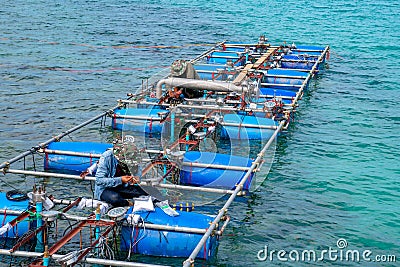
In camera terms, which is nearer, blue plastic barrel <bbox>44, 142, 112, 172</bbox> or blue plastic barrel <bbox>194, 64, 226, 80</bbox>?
blue plastic barrel <bbox>44, 142, 112, 172</bbox>

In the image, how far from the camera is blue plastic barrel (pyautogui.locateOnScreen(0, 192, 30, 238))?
16766 mm

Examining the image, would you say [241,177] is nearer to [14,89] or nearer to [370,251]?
[370,251]

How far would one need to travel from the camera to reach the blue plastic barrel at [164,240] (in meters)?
16.3

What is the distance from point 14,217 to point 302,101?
69.4ft

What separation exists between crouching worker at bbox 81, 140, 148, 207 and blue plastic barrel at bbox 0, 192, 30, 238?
6.83 ft

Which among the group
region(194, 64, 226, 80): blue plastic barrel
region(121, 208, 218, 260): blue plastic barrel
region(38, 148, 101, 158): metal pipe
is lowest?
region(121, 208, 218, 260): blue plastic barrel

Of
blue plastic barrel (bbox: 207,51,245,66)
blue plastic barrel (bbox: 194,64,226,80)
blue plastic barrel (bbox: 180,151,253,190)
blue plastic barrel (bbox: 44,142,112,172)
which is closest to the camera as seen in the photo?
blue plastic barrel (bbox: 180,151,253,190)

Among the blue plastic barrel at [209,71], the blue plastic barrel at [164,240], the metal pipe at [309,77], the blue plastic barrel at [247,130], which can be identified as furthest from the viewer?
the blue plastic barrel at [209,71]

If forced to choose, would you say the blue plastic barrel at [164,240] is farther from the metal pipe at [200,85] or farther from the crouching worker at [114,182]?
the metal pipe at [200,85]

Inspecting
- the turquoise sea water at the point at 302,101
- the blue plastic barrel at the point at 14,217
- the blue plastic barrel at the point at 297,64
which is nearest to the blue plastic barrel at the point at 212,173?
the turquoise sea water at the point at 302,101

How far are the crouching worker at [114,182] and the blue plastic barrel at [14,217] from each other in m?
2.08

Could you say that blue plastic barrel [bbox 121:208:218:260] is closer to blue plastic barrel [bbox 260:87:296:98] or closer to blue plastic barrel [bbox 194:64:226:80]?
blue plastic barrel [bbox 260:87:296:98]

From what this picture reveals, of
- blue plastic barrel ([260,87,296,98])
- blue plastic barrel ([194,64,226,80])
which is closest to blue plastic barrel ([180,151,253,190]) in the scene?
blue plastic barrel ([260,87,296,98])

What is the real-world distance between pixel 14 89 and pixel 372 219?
22.8 metres
